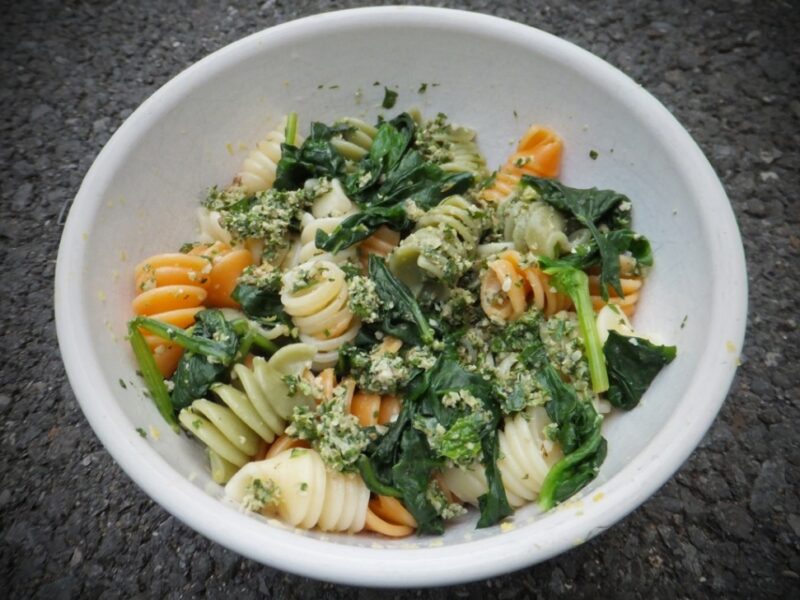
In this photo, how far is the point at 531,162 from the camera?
1.98m

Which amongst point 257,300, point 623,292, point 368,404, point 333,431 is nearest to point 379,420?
point 368,404

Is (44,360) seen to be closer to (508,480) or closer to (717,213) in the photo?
(508,480)

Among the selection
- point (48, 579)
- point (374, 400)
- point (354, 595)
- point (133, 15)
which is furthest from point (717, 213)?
point (133, 15)

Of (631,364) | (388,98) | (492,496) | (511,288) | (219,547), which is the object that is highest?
(388,98)

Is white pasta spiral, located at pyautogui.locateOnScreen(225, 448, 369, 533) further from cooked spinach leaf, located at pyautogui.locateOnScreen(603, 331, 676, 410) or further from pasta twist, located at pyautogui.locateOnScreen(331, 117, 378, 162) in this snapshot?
pasta twist, located at pyautogui.locateOnScreen(331, 117, 378, 162)

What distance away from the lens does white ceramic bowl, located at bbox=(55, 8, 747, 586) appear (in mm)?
1379

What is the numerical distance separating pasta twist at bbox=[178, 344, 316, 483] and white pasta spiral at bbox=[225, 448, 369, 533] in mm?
78

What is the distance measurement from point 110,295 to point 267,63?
0.77m

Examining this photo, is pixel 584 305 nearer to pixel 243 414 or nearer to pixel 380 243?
pixel 380 243

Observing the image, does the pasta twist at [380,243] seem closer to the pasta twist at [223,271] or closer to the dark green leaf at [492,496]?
the pasta twist at [223,271]

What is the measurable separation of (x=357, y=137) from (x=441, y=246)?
55 centimetres

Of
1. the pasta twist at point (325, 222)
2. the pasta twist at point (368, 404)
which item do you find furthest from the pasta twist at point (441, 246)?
the pasta twist at point (368, 404)

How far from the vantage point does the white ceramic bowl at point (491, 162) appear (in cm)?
138

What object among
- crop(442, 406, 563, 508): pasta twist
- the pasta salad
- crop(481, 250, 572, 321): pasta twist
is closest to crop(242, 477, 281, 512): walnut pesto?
the pasta salad
